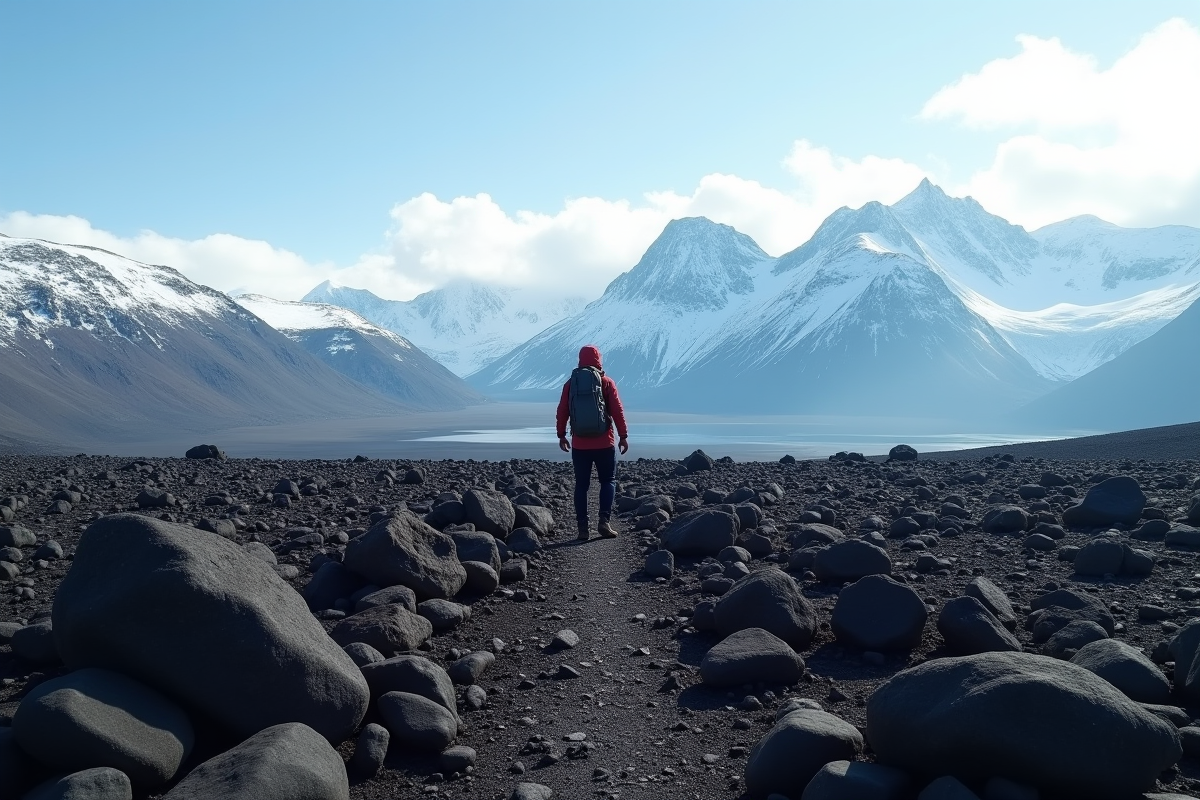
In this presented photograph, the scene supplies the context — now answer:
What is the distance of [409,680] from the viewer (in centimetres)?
538

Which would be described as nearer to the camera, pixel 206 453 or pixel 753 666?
pixel 753 666

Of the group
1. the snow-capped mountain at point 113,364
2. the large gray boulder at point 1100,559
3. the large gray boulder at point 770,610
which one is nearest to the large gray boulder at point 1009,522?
the large gray boulder at point 1100,559

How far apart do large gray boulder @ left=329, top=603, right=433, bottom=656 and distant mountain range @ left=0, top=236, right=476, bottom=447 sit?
10829cm

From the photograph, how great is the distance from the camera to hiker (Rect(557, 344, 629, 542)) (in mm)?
10906

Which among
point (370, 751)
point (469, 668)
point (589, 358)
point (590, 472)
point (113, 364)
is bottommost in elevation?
point (370, 751)

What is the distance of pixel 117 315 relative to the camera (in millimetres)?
172375

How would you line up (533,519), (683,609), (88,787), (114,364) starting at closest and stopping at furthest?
1. (88,787)
2. (683,609)
3. (533,519)
4. (114,364)

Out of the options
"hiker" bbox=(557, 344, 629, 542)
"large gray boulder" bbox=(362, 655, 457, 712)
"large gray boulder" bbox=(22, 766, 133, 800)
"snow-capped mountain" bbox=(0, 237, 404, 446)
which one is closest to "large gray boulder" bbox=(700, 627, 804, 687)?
"large gray boulder" bbox=(362, 655, 457, 712)

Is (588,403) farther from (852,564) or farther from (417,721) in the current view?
(417,721)

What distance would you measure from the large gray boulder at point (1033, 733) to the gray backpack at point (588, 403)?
686 centimetres

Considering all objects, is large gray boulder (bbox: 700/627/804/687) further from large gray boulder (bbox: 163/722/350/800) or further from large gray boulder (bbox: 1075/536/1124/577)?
large gray boulder (bbox: 1075/536/1124/577)

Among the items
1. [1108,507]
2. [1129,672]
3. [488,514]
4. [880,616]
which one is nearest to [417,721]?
[880,616]

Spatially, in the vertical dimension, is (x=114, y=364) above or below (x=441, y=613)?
above

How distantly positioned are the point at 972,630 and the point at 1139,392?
Answer: 7547 inches
